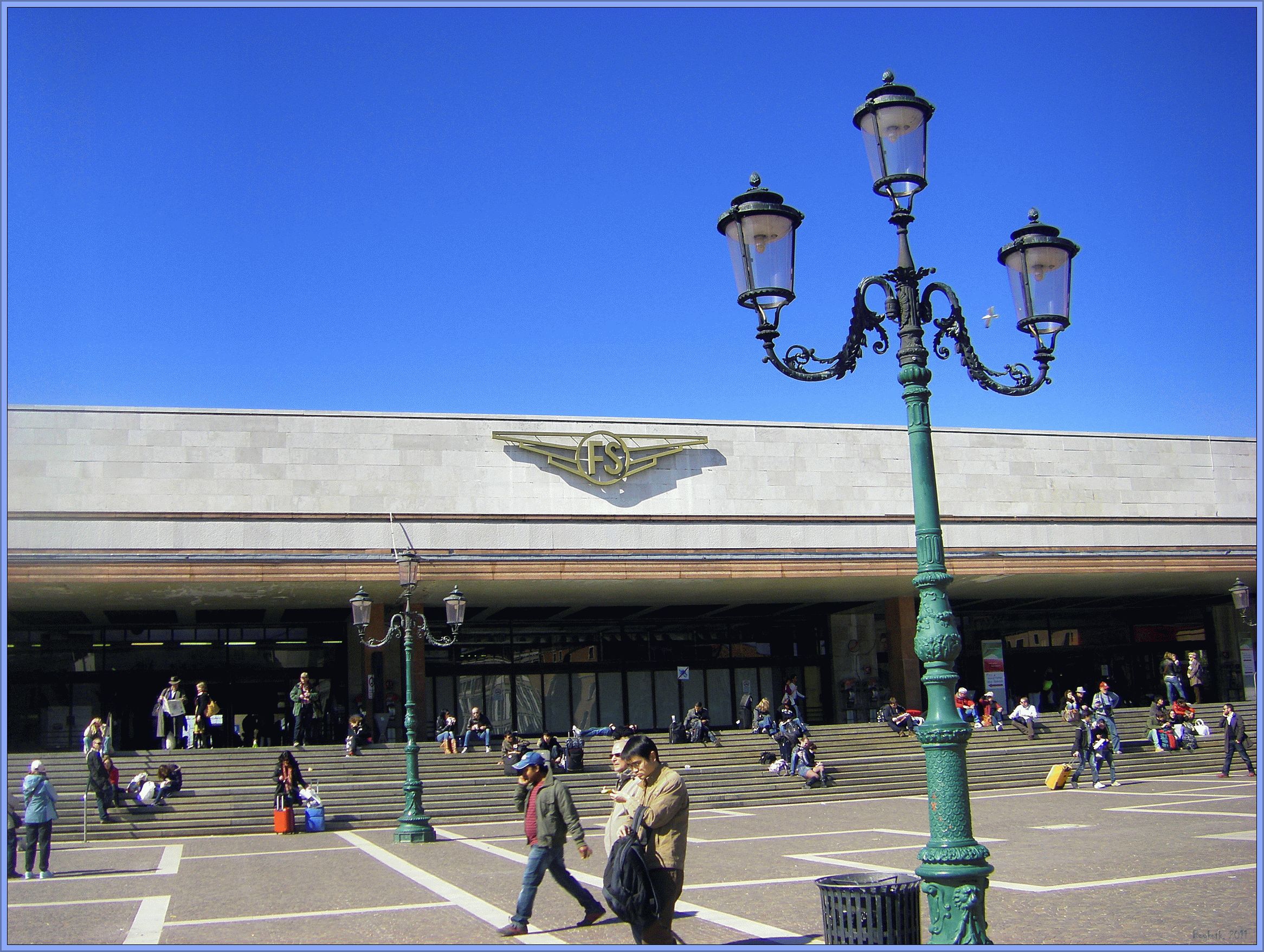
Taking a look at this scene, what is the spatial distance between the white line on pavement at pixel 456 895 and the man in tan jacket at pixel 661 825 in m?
1.96

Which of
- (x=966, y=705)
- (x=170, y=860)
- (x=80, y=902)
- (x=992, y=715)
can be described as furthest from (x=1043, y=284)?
(x=992, y=715)

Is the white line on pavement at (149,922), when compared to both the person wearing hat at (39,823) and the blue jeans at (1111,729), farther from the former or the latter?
the blue jeans at (1111,729)

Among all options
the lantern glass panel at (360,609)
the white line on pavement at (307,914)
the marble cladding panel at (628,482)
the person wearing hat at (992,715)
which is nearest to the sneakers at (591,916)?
the white line on pavement at (307,914)

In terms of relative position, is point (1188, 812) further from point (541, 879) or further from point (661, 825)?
Result: point (661, 825)

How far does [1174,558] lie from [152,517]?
2814cm

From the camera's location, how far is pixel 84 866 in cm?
1558

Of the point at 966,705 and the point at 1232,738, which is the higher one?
the point at 966,705

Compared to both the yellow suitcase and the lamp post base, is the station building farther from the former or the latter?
the lamp post base

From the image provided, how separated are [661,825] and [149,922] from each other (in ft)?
19.1

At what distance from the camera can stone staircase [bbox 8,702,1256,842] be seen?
21.6m

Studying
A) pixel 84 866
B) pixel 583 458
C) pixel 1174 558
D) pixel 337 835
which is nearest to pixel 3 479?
pixel 84 866

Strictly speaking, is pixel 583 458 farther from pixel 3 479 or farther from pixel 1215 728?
pixel 3 479

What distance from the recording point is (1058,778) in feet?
81.0

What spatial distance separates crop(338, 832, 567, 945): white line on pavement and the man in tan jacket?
1961mm
